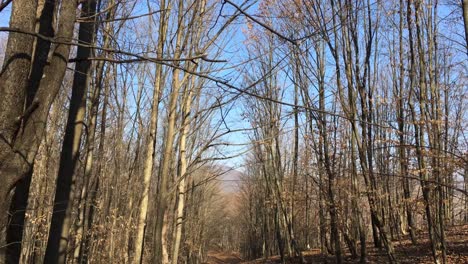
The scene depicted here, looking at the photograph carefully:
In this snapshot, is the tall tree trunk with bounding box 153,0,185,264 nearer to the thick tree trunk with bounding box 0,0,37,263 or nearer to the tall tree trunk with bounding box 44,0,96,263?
the tall tree trunk with bounding box 44,0,96,263

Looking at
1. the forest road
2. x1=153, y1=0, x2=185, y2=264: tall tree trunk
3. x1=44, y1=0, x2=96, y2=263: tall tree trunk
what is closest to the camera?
x1=44, y1=0, x2=96, y2=263: tall tree trunk

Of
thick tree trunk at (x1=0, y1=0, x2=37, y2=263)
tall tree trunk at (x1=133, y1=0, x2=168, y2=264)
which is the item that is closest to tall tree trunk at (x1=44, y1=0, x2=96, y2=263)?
thick tree trunk at (x1=0, y1=0, x2=37, y2=263)

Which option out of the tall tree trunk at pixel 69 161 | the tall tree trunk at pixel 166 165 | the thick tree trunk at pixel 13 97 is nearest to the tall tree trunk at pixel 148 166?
the tall tree trunk at pixel 166 165

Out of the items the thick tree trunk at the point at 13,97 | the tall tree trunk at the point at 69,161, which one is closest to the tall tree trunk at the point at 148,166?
the tall tree trunk at the point at 69,161

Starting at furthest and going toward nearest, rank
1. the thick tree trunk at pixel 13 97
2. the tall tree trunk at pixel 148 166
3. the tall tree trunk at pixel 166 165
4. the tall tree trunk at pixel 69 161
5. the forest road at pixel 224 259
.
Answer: the forest road at pixel 224 259, the tall tree trunk at pixel 148 166, the tall tree trunk at pixel 166 165, the tall tree trunk at pixel 69 161, the thick tree trunk at pixel 13 97

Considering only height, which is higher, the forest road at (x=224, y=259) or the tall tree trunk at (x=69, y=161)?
the tall tree trunk at (x=69, y=161)

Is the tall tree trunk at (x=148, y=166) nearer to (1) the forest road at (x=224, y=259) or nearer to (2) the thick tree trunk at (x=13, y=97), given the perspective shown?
(2) the thick tree trunk at (x=13, y=97)

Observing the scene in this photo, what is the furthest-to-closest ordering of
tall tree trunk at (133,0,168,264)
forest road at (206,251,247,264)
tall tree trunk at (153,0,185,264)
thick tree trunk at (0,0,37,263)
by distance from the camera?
forest road at (206,251,247,264) < tall tree trunk at (133,0,168,264) < tall tree trunk at (153,0,185,264) < thick tree trunk at (0,0,37,263)

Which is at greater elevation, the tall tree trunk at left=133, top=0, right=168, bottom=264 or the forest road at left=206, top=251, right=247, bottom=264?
the tall tree trunk at left=133, top=0, right=168, bottom=264

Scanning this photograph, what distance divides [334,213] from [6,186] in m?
10.4

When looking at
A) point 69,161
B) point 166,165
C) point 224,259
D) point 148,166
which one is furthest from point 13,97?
point 224,259

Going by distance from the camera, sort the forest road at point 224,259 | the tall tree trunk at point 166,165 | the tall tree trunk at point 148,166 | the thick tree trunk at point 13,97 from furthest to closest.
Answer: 1. the forest road at point 224,259
2. the tall tree trunk at point 148,166
3. the tall tree trunk at point 166,165
4. the thick tree trunk at point 13,97

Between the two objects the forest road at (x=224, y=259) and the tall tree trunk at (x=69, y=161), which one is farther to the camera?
the forest road at (x=224, y=259)

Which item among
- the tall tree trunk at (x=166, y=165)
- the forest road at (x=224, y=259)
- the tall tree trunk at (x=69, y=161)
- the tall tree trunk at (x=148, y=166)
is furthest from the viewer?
the forest road at (x=224, y=259)
